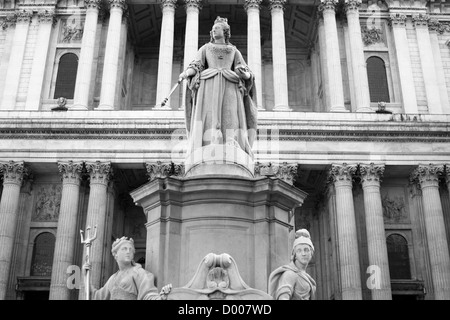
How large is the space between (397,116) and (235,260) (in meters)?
22.6

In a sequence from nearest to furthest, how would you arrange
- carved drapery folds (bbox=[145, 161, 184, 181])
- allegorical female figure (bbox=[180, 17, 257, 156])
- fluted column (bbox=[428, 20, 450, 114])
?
allegorical female figure (bbox=[180, 17, 257, 156])
carved drapery folds (bbox=[145, 161, 184, 181])
fluted column (bbox=[428, 20, 450, 114])

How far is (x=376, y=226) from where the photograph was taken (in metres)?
26.3

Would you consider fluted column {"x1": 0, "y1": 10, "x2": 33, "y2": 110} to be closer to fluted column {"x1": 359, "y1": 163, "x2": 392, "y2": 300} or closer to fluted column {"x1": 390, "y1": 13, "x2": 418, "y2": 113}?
fluted column {"x1": 359, "y1": 163, "x2": 392, "y2": 300}

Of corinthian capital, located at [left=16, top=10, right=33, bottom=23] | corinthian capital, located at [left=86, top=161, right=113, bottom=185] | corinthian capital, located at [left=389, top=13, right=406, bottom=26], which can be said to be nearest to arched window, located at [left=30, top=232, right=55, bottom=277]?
corinthian capital, located at [left=86, top=161, right=113, bottom=185]

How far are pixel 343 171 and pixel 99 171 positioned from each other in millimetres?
12008

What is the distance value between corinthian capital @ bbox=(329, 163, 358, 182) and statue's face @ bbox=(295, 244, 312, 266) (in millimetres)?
19731

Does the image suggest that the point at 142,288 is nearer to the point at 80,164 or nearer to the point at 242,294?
the point at 242,294

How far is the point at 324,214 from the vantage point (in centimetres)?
3019

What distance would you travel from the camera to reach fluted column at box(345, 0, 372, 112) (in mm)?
30812

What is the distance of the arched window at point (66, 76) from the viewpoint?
32694mm

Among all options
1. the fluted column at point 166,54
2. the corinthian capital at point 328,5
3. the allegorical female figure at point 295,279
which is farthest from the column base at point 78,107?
the allegorical female figure at point 295,279

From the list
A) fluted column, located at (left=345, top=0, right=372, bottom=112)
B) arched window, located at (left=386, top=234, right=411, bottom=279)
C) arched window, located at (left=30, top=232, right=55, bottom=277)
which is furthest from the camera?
fluted column, located at (left=345, top=0, right=372, bottom=112)
